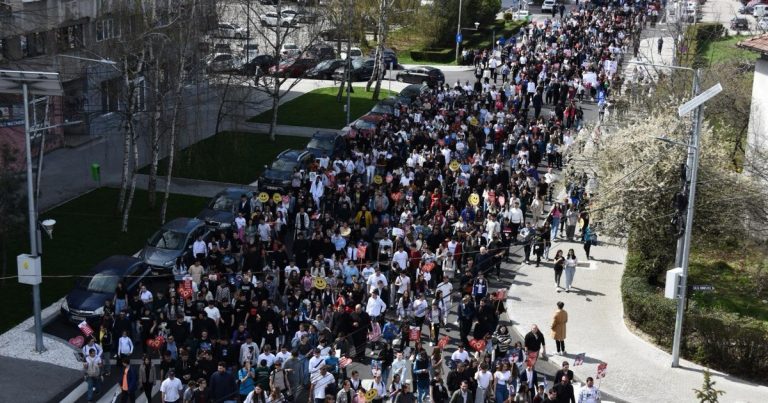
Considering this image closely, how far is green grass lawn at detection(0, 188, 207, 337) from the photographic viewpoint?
26.3 m

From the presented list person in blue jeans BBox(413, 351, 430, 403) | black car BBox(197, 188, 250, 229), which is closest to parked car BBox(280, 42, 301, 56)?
black car BBox(197, 188, 250, 229)

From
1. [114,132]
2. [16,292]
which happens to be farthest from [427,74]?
[16,292]

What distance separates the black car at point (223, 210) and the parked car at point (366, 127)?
7999 mm

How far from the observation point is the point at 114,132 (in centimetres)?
4322

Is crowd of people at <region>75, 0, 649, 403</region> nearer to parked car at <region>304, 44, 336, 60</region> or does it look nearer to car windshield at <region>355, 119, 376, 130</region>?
car windshield at <region>355, 119, 376, 130</region>

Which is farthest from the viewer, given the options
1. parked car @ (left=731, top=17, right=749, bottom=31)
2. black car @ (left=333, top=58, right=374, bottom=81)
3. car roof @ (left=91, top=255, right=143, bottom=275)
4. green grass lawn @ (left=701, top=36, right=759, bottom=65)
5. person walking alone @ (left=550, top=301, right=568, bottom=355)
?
parked car @ (left=731, top=17, right=749, bottom=31)

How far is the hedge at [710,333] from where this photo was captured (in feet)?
74.6

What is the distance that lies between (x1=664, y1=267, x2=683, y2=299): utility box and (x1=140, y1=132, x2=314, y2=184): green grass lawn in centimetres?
1848

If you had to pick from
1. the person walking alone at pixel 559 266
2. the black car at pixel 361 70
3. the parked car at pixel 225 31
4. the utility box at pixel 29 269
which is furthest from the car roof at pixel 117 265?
the black car at pixel 361 70

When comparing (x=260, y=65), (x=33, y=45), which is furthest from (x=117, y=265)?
(x=260, y=65)

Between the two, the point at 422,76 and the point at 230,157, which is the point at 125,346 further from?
the point at 422,76

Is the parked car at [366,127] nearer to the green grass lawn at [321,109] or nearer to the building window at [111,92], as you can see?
the green grass lawn at [321,109]

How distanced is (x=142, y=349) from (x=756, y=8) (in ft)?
233

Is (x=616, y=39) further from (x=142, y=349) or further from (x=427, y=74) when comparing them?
(x=142, y=349)
